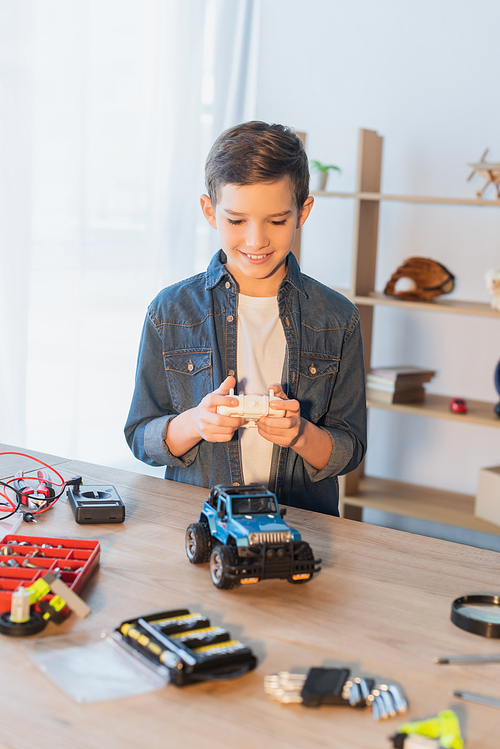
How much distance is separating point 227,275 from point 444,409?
164 centimetres

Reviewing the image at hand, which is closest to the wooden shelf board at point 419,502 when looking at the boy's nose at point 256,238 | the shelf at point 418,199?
the shelf at point 418,199

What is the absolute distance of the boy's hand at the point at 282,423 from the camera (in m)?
1.08

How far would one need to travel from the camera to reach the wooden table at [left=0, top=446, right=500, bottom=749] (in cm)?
65

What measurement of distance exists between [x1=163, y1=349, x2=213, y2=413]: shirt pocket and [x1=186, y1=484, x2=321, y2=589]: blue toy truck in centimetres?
48

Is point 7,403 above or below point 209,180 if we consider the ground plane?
below

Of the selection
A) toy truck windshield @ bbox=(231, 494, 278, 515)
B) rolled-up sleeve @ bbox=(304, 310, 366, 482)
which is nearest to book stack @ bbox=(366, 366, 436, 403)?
rolled-up sleeve @ bbox=(304, 310, 366, 482)

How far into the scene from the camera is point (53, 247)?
269 cm

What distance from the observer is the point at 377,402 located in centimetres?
291

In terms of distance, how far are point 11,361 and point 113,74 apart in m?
1.20

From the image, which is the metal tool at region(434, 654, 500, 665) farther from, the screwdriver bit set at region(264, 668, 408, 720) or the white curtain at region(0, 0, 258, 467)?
the white curtain at region(0, 0, 258, 467)

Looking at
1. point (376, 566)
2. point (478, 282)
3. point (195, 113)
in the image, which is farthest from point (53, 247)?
point (376, 566)

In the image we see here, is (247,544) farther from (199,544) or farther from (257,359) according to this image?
(257,359)

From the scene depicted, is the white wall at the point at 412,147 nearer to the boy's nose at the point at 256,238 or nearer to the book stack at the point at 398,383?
the book stack at the point at 398,383

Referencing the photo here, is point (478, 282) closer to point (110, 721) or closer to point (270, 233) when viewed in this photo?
point (270, 233)
